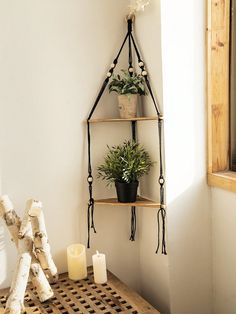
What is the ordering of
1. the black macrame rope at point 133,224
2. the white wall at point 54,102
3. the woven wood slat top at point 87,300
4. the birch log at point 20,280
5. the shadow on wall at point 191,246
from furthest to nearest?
the black macrame rope at point 133,224
the shadow on wall at point 191,246
the white wall at point 54,102
the woven wood slat top at point 87,300
the birch log at point 20,280

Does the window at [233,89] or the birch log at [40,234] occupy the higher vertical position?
the window at [233,89]

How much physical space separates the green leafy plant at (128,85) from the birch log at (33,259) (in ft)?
2.15

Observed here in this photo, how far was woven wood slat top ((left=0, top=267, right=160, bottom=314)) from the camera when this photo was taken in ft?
4.75

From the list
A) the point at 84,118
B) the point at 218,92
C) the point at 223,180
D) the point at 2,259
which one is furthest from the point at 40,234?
the point at 218,92

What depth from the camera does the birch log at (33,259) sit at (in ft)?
4.88

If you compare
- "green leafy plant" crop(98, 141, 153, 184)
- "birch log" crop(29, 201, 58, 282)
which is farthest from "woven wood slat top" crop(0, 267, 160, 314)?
"green leafy plant" crop(98, 141, 153, 184)

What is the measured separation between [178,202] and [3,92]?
0.88m

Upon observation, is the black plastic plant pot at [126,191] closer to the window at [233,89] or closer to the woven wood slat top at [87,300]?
the woven wood slat top at [87,300]

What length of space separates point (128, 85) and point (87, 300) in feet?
2.97

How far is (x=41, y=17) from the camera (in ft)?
5.31

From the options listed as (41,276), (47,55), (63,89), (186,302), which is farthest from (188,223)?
(47,55)

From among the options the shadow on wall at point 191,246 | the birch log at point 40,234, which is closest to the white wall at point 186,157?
the shadow on wall at point 191,246

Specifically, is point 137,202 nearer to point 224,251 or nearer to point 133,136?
point 133,136

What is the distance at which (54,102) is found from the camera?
5.51 ft
